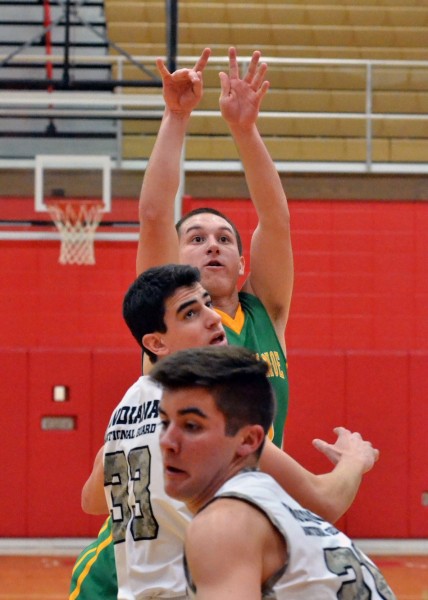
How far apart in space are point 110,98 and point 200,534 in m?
7.55

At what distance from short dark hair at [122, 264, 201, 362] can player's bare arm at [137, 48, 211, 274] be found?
380 mm

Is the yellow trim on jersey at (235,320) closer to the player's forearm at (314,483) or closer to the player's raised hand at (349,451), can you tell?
the player's raised hand at (349,451)

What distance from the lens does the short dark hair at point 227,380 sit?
1986mm

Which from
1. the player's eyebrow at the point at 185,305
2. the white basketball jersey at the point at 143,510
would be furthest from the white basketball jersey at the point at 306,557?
the player's eyebrow at the point at 185,305

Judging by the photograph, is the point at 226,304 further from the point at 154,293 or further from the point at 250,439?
the point at 250,439

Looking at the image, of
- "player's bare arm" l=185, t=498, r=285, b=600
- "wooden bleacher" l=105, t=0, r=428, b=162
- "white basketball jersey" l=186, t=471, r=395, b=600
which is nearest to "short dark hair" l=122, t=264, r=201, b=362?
"white basketball jersey" l=186, t=471, r=395, b=600

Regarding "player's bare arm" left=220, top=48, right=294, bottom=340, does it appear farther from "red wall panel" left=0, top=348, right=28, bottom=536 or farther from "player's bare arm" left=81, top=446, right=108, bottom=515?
"red wall panel" left=0, top=348, right=28, bottom=536

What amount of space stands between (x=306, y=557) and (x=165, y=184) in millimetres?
1632

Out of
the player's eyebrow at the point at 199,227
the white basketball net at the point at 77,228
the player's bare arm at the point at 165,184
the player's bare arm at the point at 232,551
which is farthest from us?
the white basketball net at the point at 77,228

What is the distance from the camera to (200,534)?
178cm

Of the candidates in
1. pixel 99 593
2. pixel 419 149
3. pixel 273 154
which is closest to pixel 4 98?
pixel 273 154

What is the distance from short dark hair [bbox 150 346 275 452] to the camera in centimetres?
199

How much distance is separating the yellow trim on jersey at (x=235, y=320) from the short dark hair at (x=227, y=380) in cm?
124

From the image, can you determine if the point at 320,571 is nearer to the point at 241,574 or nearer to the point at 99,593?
the point at 241,574
